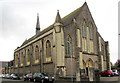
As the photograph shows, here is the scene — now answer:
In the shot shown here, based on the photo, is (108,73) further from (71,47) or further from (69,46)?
(69,46)

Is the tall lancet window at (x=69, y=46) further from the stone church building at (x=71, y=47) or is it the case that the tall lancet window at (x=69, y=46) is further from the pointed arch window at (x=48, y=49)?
the pointed arch window at (x=48, y=49)

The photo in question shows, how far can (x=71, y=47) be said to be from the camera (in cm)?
3303

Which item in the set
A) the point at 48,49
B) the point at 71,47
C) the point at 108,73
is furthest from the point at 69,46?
the point at 108,73

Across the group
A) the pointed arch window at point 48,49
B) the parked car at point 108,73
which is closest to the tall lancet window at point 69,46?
the pointed arch window at point 48,49

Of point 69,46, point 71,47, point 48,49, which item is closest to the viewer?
point 71,47

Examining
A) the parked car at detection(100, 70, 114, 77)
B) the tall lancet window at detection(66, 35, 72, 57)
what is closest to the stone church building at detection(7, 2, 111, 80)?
the tall lancet window at detection(66, 35, 72, 57)

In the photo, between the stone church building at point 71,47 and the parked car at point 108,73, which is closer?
the stone church building at point 71,47

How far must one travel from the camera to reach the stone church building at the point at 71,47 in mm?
31328

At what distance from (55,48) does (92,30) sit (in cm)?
1256

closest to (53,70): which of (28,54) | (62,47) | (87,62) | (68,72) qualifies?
(68,72)

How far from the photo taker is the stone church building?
3133 cm

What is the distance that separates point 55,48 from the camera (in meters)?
31.6

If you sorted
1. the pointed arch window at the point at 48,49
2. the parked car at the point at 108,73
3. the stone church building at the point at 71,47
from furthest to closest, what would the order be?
the pointed arch window at the point at 48,49 < the parked car at the point at 108,73 < the stone church building at the point at 71,47

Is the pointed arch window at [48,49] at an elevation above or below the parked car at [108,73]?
above
